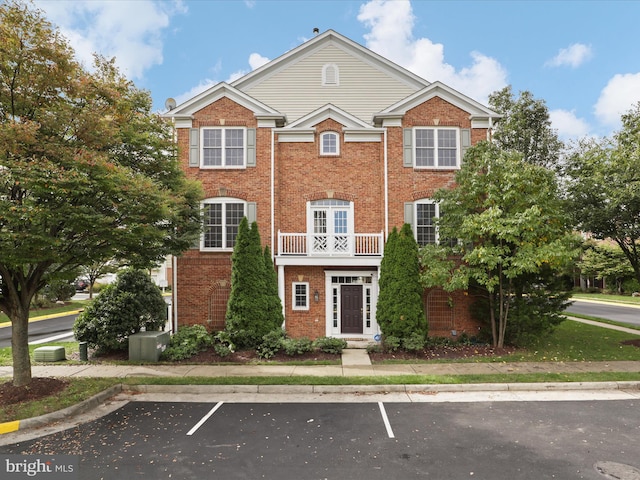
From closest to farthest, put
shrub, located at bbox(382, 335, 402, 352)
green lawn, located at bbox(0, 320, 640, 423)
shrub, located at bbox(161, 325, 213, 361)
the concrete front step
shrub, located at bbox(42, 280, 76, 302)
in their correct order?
green lawn, located at bbox(0, 320, 640, 423) → the concrete front step → shrub, located at bbox(161, 325, 213, 361) → shrub, located at bbox(382, 335, 402, 352) → shrub, located at bbox(42, 280, 76, 302)

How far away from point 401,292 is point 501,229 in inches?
143

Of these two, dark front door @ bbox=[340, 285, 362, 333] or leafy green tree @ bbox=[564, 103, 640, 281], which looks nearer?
leafy green tree @ bbox=[564, 103, 640, 281]

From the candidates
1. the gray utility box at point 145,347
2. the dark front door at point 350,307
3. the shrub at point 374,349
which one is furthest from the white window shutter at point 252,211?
the shrub at point 374,349

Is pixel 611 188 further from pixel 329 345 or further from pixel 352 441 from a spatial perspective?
pixel 352 441

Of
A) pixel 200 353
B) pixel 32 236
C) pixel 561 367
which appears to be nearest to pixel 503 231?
pixel 561 367

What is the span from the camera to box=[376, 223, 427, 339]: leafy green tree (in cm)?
1298

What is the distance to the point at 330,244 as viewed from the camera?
14.6 metres

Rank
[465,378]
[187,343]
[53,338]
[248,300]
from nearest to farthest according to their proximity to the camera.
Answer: [465,378] → [187,343] → [248,300] → [53,338]

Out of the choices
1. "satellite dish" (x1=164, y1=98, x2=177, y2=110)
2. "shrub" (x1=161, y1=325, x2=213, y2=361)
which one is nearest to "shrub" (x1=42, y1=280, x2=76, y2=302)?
"satellite dish" (x1=164, y1=98, x2=177, y2=110)

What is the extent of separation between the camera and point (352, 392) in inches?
371

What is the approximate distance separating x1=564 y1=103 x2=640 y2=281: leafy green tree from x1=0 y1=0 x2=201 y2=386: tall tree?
45.3 ft

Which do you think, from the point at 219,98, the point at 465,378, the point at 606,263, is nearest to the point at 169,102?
the point at 219,98

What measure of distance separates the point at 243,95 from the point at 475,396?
1260 centimetres

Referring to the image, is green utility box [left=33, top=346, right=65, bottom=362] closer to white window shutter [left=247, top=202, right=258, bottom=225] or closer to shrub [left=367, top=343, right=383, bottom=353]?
white window shutter [left=247, top=202, right=258, bottom=225]
